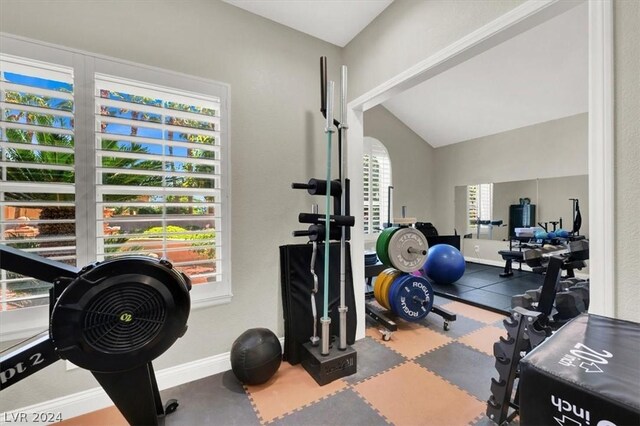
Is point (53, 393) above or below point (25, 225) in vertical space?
below

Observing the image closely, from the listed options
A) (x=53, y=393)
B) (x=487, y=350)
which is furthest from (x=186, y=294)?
(x=487, y=350)

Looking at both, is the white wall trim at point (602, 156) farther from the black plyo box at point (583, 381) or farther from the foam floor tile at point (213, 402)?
the foam floor tile at point (213, 402)

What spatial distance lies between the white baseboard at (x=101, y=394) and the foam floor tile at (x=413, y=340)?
5.03 ft

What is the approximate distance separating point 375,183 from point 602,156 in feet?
15.1

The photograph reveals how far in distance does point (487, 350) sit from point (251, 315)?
220 centimetres

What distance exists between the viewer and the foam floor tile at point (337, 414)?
169 cm

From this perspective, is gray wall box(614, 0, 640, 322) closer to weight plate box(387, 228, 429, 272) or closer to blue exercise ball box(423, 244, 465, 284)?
weight plate box(387, 228, 429, 272)

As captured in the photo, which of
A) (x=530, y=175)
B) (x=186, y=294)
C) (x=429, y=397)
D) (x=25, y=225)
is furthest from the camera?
(x=530, y=175)

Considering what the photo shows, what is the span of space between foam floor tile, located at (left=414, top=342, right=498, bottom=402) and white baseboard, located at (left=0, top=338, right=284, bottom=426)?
1712mm

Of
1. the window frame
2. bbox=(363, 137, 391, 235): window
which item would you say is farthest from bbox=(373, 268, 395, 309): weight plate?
bbox=(363, 137, 391, 235): window

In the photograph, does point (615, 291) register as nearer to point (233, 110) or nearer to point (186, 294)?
point (186, 294)

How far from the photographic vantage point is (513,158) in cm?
569

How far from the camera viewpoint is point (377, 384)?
2053 mm

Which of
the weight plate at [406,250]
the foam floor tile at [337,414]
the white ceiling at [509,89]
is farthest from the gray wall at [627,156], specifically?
the white ceiling at [509,89]
